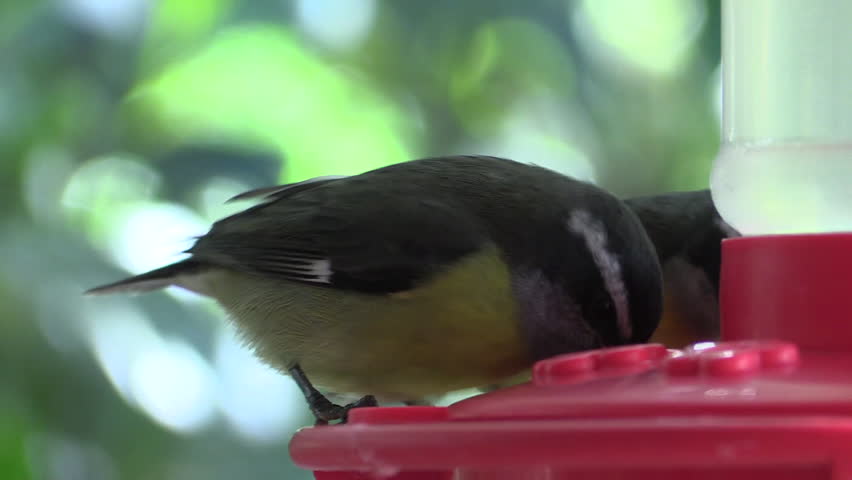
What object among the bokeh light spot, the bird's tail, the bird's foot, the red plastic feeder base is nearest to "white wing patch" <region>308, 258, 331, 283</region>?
the bird's foot

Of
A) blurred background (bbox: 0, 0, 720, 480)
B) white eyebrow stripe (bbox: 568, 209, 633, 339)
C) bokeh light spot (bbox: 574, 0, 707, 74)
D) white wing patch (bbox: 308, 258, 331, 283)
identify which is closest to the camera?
white eyebrow stripe (bbox: 568, 209, 633, 339)

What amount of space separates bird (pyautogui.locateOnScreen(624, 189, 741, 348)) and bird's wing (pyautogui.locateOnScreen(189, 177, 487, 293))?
0.28 m

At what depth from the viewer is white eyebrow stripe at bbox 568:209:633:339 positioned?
1.15 meters

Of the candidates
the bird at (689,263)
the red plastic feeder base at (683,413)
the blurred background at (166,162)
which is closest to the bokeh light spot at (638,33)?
the blurred background at (166,162)

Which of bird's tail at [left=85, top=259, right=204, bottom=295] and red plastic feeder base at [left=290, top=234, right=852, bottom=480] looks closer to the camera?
red plastic feeder base at [left=290, top=234, right=852, bottom=480]

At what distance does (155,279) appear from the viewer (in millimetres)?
1604

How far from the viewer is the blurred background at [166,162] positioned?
186 cm

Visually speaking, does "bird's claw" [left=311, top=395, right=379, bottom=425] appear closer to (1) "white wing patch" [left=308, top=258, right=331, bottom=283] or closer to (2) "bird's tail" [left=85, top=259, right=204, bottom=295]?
(1) "white wing patch" [left=308, top=258, right=331, bottom=283]

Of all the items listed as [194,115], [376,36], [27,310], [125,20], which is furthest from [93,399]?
[376,36]

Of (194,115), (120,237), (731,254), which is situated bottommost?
(731,254)

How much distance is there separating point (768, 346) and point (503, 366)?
54cm

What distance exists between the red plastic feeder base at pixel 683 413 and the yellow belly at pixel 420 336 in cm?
37

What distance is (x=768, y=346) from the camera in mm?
645

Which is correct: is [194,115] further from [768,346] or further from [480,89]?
[768,346]
